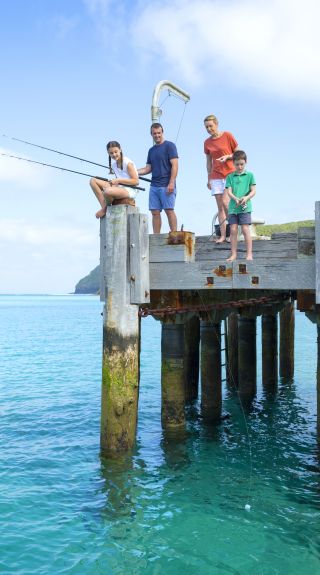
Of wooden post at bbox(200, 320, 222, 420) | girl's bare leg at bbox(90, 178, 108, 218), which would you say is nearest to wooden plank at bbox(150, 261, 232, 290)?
girl's bare leg at bbox(90, 178, 108, 218)

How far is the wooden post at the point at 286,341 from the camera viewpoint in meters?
19.6

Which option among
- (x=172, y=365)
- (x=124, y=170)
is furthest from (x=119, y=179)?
(x=172, y=365)

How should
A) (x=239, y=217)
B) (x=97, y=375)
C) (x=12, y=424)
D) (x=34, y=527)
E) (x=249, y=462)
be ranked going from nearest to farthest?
1. (x=34, y=527)
2. (x=239, y=217)
3. (x=249, y=462)
4. (x=12, y=424)
5. (x=97, y=375)

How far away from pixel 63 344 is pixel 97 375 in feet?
63.0

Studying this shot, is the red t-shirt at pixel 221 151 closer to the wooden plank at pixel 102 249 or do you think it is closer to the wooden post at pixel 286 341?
the wooden plank at pixel 102 249

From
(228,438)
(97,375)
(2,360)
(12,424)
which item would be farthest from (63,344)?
(228,438)

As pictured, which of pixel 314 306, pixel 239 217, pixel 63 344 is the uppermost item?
pixel 239 217

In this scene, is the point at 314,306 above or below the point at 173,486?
above

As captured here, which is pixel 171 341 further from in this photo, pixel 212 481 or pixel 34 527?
pixel 34 527

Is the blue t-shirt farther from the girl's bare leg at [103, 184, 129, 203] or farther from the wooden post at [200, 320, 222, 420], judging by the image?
the wooden post at [200, 320, 222, 420]

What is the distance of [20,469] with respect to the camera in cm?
1132

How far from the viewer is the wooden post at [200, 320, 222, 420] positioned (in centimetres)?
1338

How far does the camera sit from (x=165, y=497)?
936cm

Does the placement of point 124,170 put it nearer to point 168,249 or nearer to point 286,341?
point 168,249
